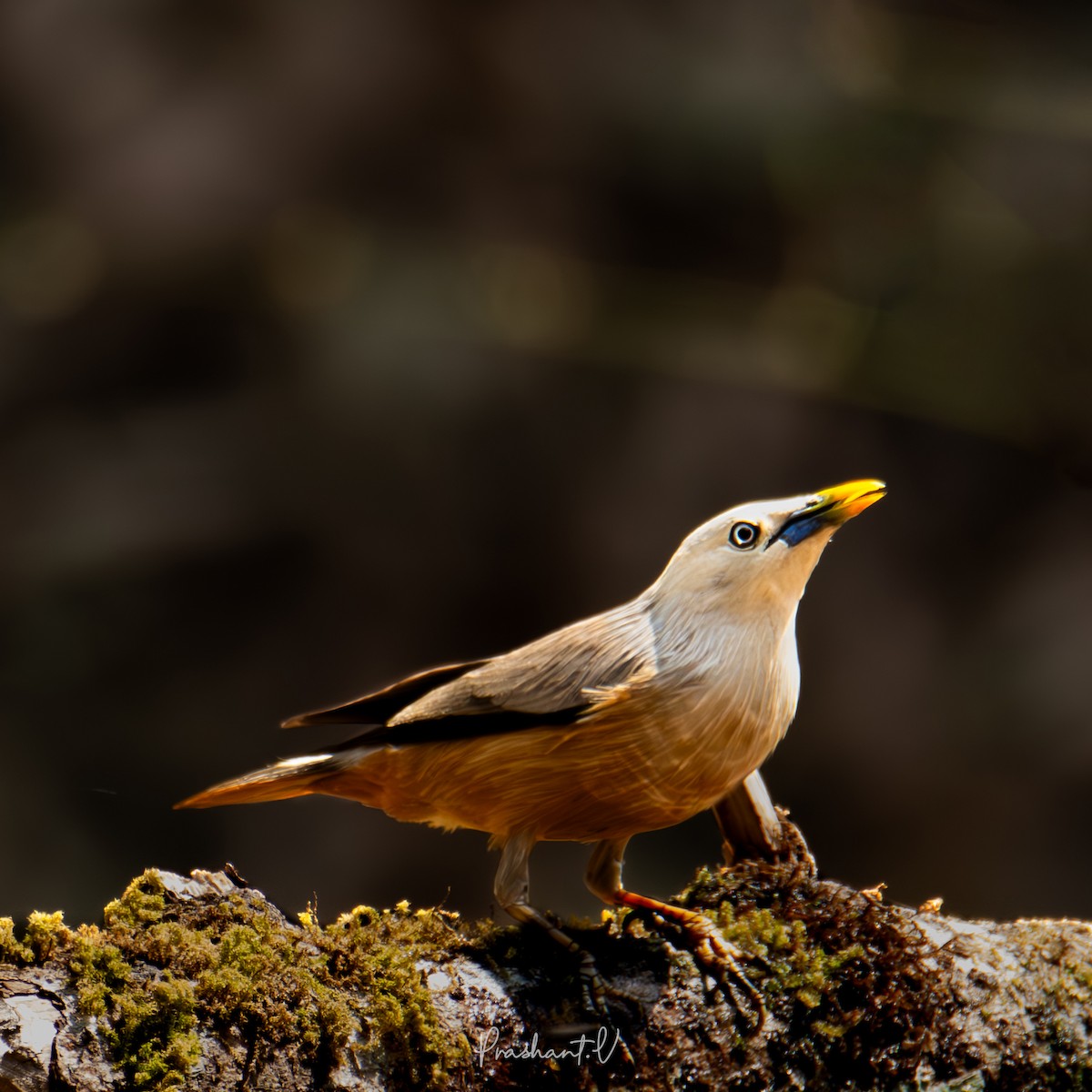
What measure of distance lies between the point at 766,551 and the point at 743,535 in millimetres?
46

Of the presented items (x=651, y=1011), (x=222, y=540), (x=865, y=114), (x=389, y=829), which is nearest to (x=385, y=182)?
(x=222, y=540)

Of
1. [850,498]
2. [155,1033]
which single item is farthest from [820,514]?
[155,1033]

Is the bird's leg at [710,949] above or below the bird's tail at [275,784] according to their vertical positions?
below

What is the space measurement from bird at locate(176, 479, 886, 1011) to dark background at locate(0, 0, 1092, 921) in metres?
2.46

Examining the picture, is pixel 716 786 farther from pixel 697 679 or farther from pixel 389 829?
pixel 389 829

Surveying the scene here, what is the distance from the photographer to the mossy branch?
1526 millimetres

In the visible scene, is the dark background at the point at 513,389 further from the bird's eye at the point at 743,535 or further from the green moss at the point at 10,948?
the green moss at the point at 10,948

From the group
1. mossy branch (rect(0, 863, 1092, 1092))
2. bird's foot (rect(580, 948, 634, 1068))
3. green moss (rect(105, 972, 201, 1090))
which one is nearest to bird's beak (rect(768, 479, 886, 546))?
mossy branch (rect(0, 863, 1092, 1092))

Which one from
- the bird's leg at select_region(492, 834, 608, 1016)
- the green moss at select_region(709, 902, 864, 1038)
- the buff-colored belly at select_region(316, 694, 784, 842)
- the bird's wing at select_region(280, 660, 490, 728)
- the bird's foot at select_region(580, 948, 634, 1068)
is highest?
the bird's wing at select_region(280, 660, 490, 728)

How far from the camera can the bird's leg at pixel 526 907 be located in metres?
1.80

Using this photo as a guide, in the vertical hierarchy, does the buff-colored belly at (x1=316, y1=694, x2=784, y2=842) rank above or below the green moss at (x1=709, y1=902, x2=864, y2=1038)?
above

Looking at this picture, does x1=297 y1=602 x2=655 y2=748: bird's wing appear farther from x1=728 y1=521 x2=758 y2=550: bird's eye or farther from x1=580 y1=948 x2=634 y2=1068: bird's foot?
x1=580 y1=948 x2=634 y2=1068: bird's foot

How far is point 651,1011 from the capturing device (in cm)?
179

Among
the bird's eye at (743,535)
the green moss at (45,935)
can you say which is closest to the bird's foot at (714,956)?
the bird's eye at (743,535)
